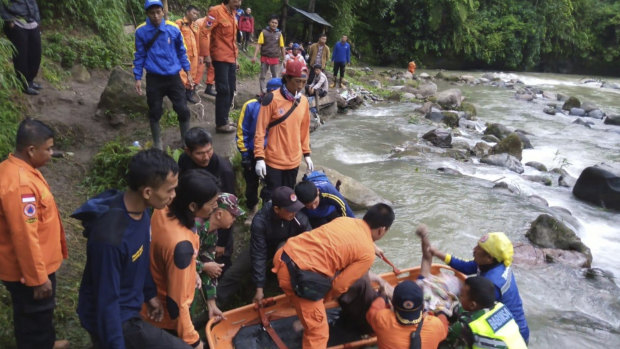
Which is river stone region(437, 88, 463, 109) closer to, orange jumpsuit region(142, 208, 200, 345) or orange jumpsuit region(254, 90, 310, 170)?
orange jumpsuit region(254, 90, 310, 170)

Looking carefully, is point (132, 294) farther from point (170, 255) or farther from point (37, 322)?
point (37, 322)

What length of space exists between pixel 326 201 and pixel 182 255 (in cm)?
198

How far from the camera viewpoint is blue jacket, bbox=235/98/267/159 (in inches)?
182

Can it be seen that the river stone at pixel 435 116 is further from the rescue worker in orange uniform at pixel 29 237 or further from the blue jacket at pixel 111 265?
the blue jacket at pixel 111 265

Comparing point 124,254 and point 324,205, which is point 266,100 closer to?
point 324,205

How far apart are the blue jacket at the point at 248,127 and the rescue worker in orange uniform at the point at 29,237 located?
83.3 inches

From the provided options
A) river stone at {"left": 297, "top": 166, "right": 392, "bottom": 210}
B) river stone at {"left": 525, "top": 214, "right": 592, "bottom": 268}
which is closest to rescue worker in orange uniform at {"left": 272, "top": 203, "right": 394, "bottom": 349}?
river stone at {"left": 297, "top": 166, "right": 392, "bottom": 210}

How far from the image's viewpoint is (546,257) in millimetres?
6152

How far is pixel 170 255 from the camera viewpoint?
2441 millimetres

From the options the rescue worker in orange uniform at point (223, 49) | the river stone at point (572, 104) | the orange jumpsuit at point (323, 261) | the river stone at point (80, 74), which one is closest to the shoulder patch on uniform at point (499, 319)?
the orange jumpsuit at point (323, 261)

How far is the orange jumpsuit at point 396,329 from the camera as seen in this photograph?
3.15 metres

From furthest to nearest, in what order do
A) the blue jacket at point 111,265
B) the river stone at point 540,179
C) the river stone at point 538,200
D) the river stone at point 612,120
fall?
the river stone at point 612,120
the river stone at point 540,179
the river stone at point 538,200
the blue jacket at point 111,265

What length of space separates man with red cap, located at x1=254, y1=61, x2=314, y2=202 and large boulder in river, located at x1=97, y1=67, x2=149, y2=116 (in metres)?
3.35

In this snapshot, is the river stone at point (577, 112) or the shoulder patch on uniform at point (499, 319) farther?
the river stone at point (577, 112)
